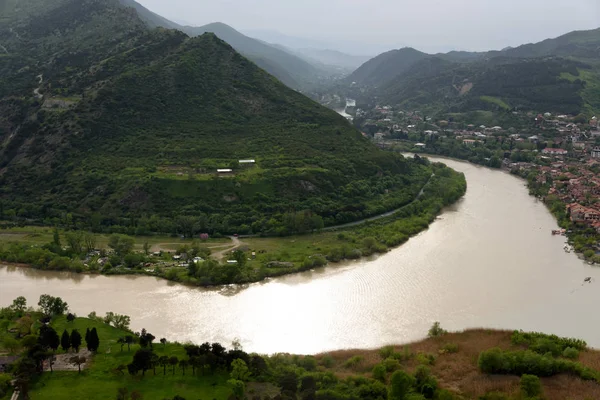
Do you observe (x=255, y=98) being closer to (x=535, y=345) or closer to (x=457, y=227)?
(x=457, y=227)

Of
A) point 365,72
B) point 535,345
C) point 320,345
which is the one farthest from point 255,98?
point 365,72

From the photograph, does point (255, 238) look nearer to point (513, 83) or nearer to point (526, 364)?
point (526, 364)

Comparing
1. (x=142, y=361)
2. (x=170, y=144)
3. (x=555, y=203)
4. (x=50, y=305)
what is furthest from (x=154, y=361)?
(x=555, y=203)

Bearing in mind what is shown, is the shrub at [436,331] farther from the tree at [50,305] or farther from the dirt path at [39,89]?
the dirt path at [39,89]

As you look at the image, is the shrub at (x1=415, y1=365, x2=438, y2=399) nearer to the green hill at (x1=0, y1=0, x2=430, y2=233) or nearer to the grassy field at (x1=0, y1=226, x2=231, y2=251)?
the grassy field at (x1=0, y1=226, x2=231, y2=251)

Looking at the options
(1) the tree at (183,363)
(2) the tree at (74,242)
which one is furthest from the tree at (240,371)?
(2) the tree at (74,242)

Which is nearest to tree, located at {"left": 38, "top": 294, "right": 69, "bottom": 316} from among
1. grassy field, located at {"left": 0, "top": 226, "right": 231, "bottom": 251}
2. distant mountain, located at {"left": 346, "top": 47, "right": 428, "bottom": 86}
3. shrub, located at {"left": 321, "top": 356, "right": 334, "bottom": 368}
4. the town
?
grassy field, located at {"left": 0, "top": 226, "right": 231, "bottom": 251}

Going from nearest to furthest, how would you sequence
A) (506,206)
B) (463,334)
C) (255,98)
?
(463,334) < (506,206) < (255,98)
